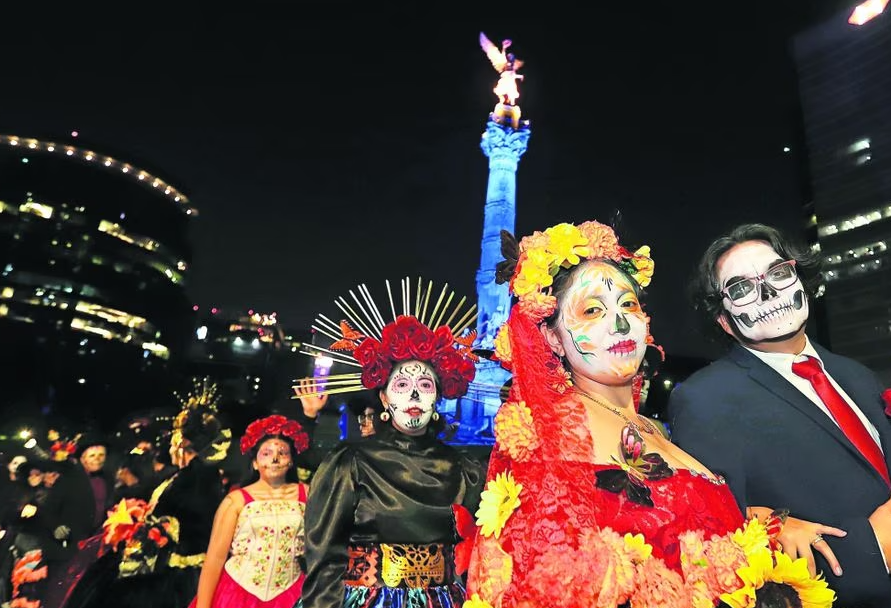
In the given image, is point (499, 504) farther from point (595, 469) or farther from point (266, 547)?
point (266, 547)

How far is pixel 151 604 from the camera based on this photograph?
18.3 ft

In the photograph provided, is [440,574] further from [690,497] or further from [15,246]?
[15,246]

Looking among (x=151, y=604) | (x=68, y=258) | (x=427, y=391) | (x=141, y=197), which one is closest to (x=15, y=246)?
(x=68, y=258)

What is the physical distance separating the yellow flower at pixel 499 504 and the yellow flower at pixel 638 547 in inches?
16.0

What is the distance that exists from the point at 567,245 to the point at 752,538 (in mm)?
1347

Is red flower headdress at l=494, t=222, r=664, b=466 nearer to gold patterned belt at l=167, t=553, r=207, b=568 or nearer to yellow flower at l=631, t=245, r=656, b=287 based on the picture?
yellow flower at l=631, t=245, r=656, b=287

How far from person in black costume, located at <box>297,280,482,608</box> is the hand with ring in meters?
1.62

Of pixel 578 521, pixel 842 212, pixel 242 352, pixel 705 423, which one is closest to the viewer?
pixel 578 521

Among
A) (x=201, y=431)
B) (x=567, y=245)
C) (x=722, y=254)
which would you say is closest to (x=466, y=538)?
(x=567, y=245)

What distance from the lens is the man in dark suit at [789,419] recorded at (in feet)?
8.16

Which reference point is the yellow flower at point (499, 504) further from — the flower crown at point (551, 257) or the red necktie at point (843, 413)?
the red necktie at point (843, 413)

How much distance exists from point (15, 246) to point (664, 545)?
1698 inches

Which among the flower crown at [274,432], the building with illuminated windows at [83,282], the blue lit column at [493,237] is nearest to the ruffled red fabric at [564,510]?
the flower crown at [274,432]

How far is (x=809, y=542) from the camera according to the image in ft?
8.07
